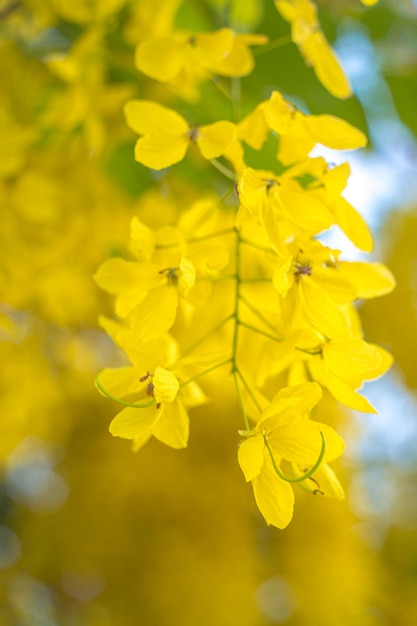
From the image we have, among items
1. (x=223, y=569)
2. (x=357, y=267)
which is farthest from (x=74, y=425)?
(x=357, y=267)

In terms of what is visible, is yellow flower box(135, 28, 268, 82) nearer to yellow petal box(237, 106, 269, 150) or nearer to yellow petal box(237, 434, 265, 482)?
yellow petal box(237, 106, 269, 150)

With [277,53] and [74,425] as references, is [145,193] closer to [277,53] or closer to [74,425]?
[277,53]

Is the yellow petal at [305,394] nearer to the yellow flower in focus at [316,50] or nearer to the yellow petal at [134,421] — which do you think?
the yellow petal at [134,421]

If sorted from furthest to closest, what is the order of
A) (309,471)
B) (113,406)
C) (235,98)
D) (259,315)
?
1. (113,406)
2. (235,98)
3. (259,315)
4. (309,471)

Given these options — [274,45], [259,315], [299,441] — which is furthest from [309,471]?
[274,45]

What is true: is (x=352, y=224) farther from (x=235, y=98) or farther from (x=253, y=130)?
(x=235, y=98)
